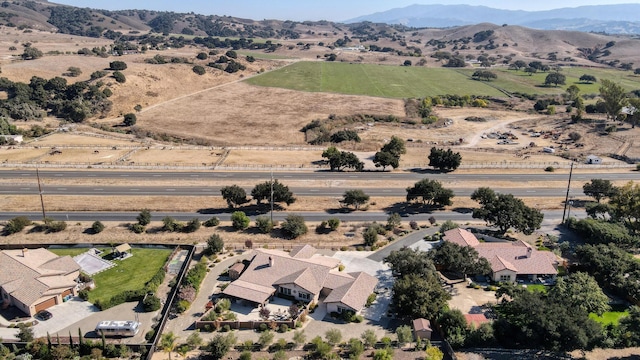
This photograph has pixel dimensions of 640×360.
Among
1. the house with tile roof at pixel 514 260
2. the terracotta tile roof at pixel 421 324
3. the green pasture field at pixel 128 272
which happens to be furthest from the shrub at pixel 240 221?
the terracotta tile roof at pixel 421 324

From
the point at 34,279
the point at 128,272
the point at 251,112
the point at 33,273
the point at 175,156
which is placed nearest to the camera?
the point at 34,279

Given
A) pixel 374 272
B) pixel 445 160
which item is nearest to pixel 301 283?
pixel 374 272

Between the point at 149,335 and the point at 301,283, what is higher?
the point at 301,283

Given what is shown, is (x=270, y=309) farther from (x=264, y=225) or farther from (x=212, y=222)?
(x=212, y=222)

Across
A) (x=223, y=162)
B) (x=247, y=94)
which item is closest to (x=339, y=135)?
→ (x=223, y=162)

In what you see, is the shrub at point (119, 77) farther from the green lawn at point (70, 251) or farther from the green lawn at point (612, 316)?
the green lawn at point (612, 316)

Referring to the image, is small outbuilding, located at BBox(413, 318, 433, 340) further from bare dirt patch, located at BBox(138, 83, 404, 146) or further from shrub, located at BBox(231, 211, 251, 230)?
bare dirt patch, located at BBox(138, 83, 404, 146)

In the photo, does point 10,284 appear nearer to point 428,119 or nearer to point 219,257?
point 219,257
